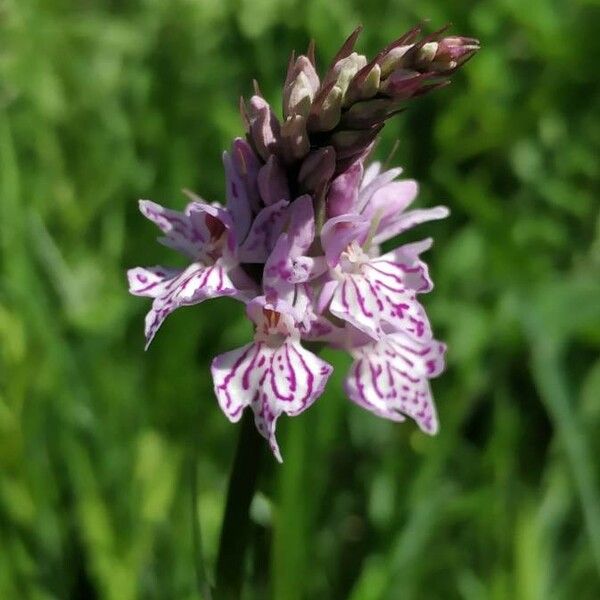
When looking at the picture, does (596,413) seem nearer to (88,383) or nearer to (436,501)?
(436,501)

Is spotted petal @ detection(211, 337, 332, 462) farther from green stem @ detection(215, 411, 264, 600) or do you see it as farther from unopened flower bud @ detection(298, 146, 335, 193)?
unopened flower bud @ detection(298, 146, 335, 193)

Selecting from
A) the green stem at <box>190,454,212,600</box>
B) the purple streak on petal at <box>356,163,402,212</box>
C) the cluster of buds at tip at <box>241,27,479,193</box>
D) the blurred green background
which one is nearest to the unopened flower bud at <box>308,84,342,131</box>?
the cluster of buds at tip at <box>241,27,479,193</box>

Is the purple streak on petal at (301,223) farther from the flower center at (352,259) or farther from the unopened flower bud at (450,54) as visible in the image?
the unopened flower bud at (450,54)

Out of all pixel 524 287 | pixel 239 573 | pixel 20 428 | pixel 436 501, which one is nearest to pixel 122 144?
pixel 20 428

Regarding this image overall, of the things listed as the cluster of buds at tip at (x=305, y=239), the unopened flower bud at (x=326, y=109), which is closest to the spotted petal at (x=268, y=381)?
the cluster of buds at tip at (x=305, y=239)

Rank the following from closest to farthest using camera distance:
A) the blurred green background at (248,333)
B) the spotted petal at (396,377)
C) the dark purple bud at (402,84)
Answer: the dark purple bud at (402,84) → the spotted petal at (396,377) → the blurred green background at (248,333)

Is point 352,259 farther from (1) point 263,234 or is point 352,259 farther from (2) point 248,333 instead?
(2) point 248,333
